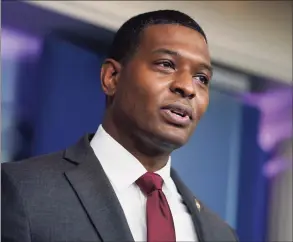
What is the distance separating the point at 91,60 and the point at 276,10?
54cm

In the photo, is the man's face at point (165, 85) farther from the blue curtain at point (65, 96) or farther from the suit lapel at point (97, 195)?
the blue curtain at point (65, 96)

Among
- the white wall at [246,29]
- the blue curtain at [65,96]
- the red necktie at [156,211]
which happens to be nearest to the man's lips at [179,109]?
the red necktie at [156,211]

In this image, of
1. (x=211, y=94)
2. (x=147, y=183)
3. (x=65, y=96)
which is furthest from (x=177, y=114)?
(x=211, y=94)

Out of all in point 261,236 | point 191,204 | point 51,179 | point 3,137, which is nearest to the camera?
point 51,179

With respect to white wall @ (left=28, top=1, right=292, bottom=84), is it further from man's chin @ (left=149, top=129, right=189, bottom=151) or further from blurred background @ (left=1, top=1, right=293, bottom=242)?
man's chin @ (left=149, top=129, right=189, bottom=151)

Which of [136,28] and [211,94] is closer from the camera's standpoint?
[136,28]

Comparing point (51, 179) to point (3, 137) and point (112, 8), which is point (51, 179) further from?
point (112, 8)

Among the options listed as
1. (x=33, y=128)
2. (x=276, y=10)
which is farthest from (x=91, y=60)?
(x=276, y=10)

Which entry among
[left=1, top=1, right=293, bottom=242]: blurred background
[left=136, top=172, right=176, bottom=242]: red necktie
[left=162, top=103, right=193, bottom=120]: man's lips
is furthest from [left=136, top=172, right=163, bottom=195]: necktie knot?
[left=1, top=1, right=293, bottom=242]: blurred background

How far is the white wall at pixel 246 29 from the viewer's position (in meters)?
1.43

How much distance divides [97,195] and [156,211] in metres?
0.09

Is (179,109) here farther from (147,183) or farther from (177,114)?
(147,183)

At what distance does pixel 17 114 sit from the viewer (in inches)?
45.3

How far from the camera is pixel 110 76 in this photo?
91 cm
